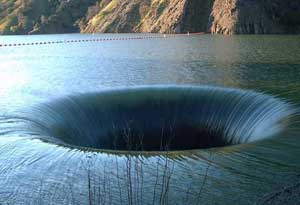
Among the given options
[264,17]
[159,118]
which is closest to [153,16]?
[264,17]

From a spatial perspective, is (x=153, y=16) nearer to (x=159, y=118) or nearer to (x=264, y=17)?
(x=264, y=17)

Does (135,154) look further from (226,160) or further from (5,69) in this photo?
(5,69)

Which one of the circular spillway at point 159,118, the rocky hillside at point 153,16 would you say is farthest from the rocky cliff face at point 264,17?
the circular spillway at point 159,118

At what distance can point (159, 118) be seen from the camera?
78.6 feet

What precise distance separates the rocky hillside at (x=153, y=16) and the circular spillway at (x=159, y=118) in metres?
74.1

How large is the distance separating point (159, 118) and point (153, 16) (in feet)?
368

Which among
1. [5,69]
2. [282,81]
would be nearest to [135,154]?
[282,81]

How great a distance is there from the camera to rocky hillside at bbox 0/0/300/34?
9638 cm

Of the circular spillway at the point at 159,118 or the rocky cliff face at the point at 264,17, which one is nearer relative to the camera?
the circular spillway at the point at 159,118

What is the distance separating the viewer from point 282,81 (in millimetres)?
30703

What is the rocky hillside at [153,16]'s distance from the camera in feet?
316

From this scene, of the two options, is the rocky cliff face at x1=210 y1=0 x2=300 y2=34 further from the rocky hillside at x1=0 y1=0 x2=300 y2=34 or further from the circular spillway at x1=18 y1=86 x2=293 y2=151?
the circular spillway at x1=18 y1=86 x2=293 y2=151

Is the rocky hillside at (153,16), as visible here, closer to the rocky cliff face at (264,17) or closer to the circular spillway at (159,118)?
the rocky cliff face at (264,17)

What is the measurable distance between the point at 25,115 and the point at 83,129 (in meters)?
2.66
